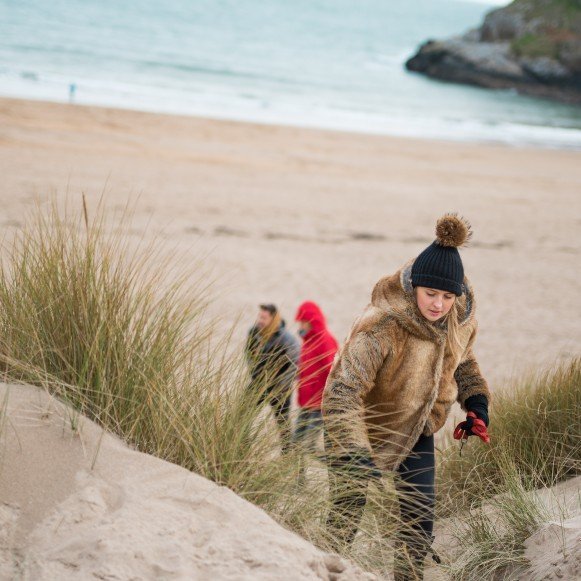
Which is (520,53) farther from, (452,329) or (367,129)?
(452,329)

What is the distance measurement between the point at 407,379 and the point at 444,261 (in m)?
0.52

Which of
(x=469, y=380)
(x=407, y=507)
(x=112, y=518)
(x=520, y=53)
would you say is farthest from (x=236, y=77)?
(x=112, y=518)

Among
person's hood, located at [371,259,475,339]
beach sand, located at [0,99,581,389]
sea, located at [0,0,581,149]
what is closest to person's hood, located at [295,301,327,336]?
beach sand, located at [0,99,581,389]

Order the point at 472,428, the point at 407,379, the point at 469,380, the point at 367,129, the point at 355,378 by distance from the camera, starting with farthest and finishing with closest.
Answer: the point at 367,129 → the point at 469,380 → the point at 472,428 → the point at 407,379 → the point at 355,378

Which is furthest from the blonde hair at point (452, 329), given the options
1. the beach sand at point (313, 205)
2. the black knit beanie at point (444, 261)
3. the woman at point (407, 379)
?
the beach sand at point (313, 205)

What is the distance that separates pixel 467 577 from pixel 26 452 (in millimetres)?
1834

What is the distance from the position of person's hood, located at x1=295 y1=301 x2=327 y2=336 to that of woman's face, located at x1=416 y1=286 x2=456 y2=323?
2019 millimetres

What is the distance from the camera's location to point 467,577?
10.9 feet

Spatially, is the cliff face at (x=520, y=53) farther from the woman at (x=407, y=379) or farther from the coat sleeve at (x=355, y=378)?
the coat sleeve at (x=355, y=378)

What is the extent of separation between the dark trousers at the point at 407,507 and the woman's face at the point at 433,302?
0.57 metres

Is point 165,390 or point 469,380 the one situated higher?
point 165,390

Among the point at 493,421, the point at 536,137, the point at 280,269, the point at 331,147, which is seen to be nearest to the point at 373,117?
the point at 536,137

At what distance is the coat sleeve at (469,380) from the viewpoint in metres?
3.80

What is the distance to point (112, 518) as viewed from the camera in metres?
2.47
